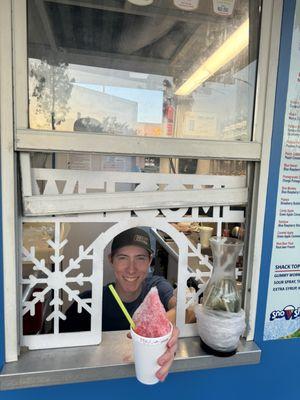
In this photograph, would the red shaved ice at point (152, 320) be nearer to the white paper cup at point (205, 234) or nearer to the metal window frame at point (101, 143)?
the metal window frame at point (101, 143)

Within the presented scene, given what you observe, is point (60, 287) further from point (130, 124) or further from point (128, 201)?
point (130, 124)

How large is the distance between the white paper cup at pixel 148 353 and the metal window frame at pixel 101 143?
0.32 m

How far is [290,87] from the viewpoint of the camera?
88 cm

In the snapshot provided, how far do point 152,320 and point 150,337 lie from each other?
38 millimetres

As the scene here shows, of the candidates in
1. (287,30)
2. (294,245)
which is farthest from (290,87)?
(294,245)

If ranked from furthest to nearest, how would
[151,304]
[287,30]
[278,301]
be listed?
1. [278,301]
2. [287,30]
3. [151,304]

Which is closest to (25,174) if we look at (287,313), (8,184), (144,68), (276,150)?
(8,184)

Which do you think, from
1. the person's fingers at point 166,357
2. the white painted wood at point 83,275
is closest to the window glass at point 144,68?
the white painted wood at point 83,275

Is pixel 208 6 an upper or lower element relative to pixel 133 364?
upper

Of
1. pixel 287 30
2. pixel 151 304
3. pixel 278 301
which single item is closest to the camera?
pixel 151 304

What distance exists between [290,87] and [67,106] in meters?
0.63

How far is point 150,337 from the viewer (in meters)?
0.71

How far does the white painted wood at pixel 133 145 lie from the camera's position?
2.45ft

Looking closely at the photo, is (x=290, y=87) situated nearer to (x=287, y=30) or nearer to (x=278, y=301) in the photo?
(x=287, y=30)
